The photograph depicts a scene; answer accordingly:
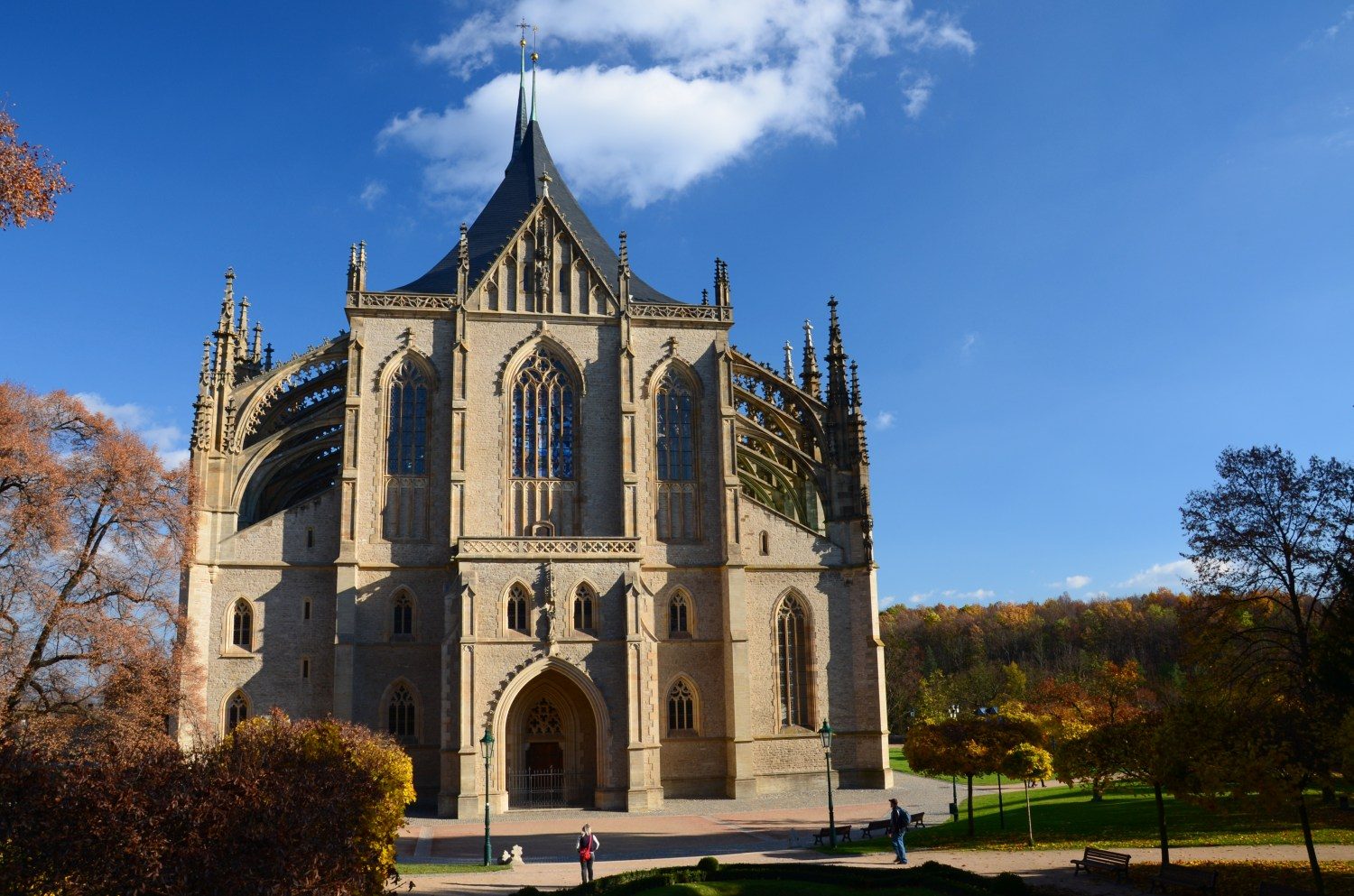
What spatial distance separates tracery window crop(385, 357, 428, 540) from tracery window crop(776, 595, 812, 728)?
54.0 ft

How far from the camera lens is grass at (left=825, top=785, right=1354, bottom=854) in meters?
28.4

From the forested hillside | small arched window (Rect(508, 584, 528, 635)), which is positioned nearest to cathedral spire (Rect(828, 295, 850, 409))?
small arched window (Rect(508, 584, 528, 635))

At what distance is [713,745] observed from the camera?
43.9 meters

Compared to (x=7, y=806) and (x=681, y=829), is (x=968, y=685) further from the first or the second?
(x=7, y=806)

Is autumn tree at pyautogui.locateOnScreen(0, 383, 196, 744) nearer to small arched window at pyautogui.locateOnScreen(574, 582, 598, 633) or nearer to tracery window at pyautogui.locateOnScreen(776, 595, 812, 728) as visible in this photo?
small arched window at pyautogui.locateOnScreen(574, 582, 598, 633)

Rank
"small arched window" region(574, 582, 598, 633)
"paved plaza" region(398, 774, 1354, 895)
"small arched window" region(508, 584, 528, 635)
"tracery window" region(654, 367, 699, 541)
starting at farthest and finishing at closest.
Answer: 1. "tracery window" region(654, 367, 699, 541)
2. "small arched window" region(574, 582, 598, 633)
3. "small arched window" region(508, 584, 528, 635)
4. "paved plaza" region(398, 774, 1354, 895)

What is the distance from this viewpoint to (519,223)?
52.2 meters

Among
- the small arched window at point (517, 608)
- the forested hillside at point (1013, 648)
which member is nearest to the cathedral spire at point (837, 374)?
the small arched window at point (517, 608)

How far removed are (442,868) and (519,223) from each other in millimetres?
33846

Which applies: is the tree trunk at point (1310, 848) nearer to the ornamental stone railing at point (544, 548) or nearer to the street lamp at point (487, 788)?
the street lamp at point (487, 788)

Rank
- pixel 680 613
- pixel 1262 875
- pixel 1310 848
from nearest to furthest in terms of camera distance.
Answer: pixel 1310 848, pixel 1262 875, pixel 680 613

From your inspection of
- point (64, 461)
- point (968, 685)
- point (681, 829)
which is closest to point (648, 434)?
point (681, 829)

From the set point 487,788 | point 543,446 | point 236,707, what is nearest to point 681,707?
point 543,446

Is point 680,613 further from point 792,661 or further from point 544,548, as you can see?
point 544,548
